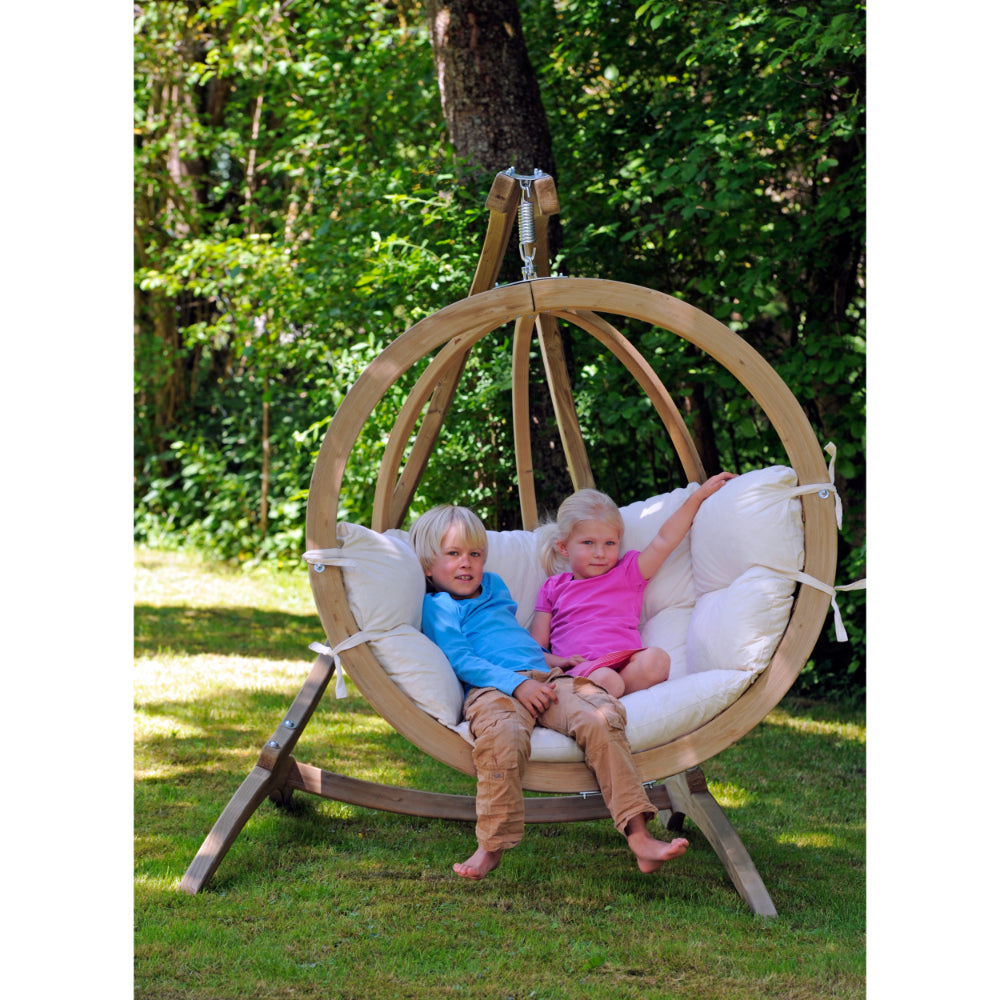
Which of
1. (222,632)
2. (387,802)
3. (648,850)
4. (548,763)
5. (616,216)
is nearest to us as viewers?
(648,850)

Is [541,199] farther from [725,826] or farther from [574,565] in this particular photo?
[725,826]

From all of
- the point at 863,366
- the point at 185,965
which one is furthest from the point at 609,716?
the point at 863,366

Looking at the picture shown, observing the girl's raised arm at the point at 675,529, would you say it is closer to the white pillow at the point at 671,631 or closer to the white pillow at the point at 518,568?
the white pillow at the point at 671,631

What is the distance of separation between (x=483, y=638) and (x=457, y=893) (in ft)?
1.93

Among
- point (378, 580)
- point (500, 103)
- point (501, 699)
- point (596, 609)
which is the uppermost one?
point (500, 103)

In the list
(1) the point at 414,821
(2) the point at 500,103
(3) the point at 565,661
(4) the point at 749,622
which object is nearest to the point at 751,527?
(4) the point at 749,622

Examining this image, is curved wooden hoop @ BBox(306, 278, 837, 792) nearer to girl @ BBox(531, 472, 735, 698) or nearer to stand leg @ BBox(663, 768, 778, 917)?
stand leg @ BBox(663, 768, 778, 917)

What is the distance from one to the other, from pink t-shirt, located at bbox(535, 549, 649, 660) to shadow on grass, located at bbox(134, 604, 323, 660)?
7.33 ft

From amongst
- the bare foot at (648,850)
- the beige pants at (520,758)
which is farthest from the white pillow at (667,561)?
the bare foot at (648,850)

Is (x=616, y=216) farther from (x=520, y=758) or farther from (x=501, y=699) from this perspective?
(x=520, y=758)

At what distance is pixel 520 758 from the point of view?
2279 mm

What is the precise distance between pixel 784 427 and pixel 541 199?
823 millimetres

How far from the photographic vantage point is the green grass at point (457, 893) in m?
2.01

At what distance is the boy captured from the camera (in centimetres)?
224
